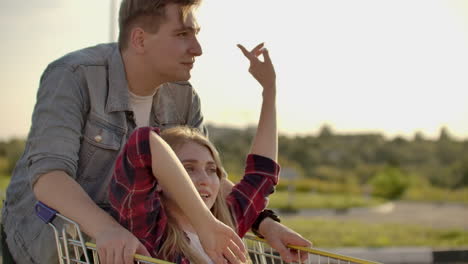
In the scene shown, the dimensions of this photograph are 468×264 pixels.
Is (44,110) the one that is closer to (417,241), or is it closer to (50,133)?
(50,133)

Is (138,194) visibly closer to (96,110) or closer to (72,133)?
(72,133)

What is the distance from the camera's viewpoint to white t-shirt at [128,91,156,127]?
10.8 feet

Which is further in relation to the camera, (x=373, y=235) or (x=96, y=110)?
(x=373, y=235)

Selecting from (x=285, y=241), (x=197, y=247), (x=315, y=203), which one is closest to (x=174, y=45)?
(x=197, y=247)

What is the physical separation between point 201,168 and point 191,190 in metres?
0.54

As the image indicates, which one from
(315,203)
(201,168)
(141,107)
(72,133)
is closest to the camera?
(72,133)

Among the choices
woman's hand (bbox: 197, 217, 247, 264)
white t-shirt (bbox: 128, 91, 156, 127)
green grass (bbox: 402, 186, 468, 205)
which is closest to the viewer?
woman's hand (bbox: 197, 217, 247, 264)

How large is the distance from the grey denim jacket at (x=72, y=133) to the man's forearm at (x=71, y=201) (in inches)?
2.3

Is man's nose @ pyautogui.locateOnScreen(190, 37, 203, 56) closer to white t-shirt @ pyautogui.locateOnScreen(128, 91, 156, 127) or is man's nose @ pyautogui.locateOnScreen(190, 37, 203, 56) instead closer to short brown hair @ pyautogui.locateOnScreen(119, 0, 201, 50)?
short brown hair @ pyautogui.locateOnScreen(119, 0, 201, 50)

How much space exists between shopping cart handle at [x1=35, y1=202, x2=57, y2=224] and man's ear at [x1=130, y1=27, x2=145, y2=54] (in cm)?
70

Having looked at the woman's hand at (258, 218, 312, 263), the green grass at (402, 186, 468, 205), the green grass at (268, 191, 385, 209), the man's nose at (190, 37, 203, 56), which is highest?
the man's nose at (190, 37, 203, 56)

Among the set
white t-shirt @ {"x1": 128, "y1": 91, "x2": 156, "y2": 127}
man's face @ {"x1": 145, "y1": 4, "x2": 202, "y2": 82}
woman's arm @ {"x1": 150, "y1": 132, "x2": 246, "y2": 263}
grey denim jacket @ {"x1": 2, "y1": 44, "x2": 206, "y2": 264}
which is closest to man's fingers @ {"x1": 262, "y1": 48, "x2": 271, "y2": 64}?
man's face @ {"x1": 145, "y1": 4, "x2": 202, "y2": 82}

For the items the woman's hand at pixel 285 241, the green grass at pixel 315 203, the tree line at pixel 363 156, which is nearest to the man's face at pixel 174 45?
the woman's hand at pixel 285 241

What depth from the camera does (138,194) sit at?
8.86ft
